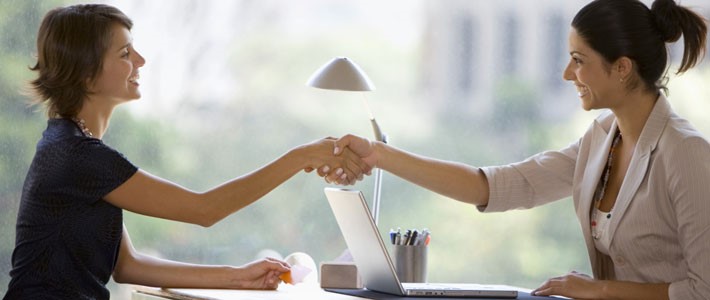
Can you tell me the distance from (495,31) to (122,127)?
1358 millimetres

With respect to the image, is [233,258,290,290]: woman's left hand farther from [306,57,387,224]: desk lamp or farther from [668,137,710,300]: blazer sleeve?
[668,137,710,300]: blazer sleeve

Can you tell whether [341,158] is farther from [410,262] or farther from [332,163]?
[410,262]

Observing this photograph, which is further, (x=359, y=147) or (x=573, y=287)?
(x=359, y=147)

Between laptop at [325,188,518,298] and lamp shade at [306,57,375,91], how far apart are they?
17.1 inches

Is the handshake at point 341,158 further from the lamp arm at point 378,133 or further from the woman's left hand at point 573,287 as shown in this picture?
the woman's left hand at point 573,287

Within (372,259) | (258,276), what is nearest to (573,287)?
(372,259)

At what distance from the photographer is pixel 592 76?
8.98 feet

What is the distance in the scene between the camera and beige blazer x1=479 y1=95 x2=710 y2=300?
247 cm

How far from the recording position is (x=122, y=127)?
3.54 metres

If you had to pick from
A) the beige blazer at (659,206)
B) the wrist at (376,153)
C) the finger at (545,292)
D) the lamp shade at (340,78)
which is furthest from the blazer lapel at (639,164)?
the lamp shade at (340,78)

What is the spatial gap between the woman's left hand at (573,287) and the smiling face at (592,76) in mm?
454

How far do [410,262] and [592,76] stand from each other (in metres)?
0.67

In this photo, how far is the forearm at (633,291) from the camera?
2459 millimetres

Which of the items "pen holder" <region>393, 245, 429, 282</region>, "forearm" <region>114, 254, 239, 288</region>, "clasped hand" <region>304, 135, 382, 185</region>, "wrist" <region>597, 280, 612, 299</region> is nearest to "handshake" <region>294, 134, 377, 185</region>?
"clasped hand" <region>304, 135, 382, 185</region>
